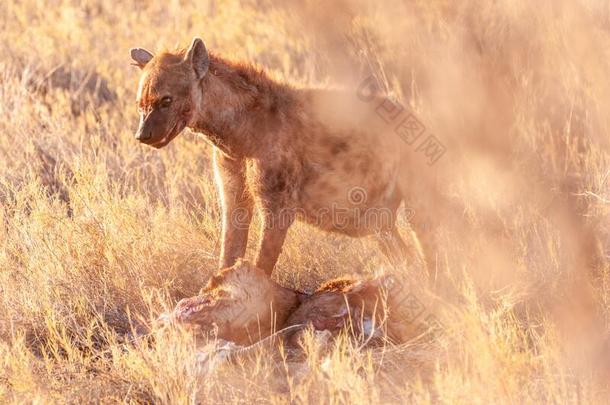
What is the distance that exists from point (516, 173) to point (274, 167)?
2.43 metres

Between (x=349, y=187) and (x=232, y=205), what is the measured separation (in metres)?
0.77

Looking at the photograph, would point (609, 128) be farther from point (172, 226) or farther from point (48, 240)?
point (48, 240)

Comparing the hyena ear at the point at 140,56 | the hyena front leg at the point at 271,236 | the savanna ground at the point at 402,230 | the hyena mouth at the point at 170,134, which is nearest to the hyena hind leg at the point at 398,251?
the savanna ground at the point at 402,230

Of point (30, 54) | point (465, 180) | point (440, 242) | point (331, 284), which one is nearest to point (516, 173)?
point (465, 180)

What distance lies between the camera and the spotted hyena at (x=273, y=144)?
5.55 metres

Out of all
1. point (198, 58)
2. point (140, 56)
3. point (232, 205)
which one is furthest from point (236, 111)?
point (140, 56)

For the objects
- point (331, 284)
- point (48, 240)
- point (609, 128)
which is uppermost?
point (609, 128)

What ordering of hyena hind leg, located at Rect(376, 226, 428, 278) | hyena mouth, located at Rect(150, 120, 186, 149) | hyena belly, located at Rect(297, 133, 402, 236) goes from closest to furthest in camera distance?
hyena mouth, located at Rect(150, 120, 186, 149) < hyena belly, located at Rect(297, 133, 402, 236) < hyena hind leg, located at Rect(376, 226, 428, 278)

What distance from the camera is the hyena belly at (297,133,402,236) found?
6.00 metres

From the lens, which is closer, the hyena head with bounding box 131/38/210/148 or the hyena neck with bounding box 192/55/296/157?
the hyena head with bounding box 131/38/210/148

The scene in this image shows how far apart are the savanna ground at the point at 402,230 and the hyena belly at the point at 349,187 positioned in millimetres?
381

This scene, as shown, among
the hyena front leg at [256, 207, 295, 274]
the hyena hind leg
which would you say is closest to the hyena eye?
the hyena front leg at [256, 207, 295, 274]

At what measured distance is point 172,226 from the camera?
6.91m

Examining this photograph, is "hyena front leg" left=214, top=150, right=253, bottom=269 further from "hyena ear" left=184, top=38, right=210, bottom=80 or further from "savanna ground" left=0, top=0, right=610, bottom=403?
"hyena ear" left=184, top=38, right=210, bottom=80
